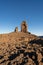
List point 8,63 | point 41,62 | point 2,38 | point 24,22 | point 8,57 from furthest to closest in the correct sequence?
point 24,22 < point 2,38 < point 8,57 < point 8,63 < point 41,62

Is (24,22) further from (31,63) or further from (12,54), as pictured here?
(31,63)

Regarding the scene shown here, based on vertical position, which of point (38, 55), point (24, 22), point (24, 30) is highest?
point (24, 22)

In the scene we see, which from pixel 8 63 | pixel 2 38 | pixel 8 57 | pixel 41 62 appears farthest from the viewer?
pixel 2 38

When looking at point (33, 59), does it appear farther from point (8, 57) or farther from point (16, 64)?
point (8, 57)

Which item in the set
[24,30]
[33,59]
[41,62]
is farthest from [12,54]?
[24,30]

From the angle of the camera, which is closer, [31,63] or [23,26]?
[31,63]

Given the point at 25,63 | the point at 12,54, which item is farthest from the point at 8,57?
the point at 25,63

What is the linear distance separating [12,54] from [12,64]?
402 cm

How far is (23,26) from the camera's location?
6047cm

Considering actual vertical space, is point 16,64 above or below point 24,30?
below

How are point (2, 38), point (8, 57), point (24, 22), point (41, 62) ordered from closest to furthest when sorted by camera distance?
point (41, 62)
point (8, 57)
point (2, 38)
point (24, 22)

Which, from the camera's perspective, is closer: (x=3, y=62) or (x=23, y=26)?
(x=3, y=62)

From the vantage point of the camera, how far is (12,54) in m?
20.4

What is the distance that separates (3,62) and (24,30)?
4287cm
